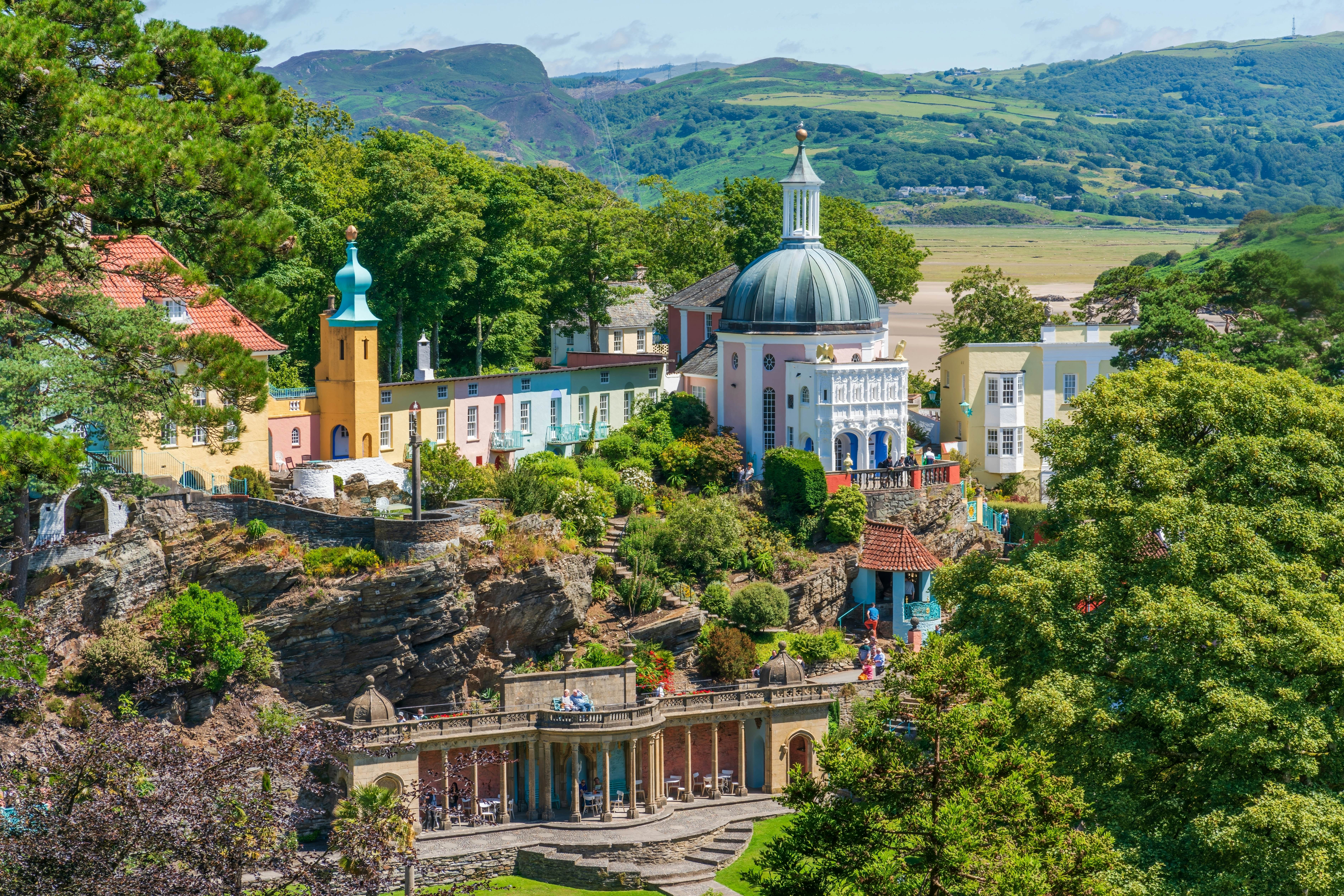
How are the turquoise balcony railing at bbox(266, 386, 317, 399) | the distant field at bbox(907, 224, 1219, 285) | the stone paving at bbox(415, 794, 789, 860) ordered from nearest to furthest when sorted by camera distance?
the stone paving at bbox(415, 794, 789, 860)
the turquoise balcony railing at bbox(266, 386, 317, 399)
the distant field at bbox(907, 224, 1219, 285)

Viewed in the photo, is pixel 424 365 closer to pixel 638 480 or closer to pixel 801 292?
pixel 638 480

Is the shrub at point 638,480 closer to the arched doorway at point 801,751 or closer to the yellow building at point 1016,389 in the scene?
the arched doorway at point 801,751

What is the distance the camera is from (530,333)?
67.1 m

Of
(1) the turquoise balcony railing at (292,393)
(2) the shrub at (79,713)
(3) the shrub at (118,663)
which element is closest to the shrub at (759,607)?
(1) the turquoise balcony railing at (292,393)

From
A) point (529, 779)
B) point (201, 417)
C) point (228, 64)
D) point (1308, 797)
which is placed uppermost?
point (228, 64)

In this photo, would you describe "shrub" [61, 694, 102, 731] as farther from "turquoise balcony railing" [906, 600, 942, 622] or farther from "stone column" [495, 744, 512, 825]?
"turquoise balcony railing" [906, 600, 942, 622]

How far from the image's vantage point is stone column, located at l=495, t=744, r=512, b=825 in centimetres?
4981

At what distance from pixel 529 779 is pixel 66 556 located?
14481 millimetres

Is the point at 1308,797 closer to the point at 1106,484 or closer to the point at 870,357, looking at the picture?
the point at 1106,484

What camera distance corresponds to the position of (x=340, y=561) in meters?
51.0

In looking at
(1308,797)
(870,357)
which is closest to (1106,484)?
(1308,797)

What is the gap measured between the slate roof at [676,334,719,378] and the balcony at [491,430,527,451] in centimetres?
932

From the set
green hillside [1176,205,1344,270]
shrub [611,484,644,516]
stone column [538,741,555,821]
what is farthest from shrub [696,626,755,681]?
green hillside [1176,205,1344,270]

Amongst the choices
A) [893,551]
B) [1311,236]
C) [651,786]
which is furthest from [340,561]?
[1311,236]
